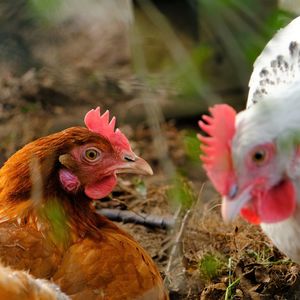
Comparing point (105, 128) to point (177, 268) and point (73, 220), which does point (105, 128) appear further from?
point (177, 268)

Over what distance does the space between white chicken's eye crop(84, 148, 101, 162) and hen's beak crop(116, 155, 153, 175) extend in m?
0.13

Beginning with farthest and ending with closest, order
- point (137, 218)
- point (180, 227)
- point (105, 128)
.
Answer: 1. point (137, 218)
2. point (180, 227)
3. point (105, 128)

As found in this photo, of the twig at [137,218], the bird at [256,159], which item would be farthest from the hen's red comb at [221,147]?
the twig at [137,218]

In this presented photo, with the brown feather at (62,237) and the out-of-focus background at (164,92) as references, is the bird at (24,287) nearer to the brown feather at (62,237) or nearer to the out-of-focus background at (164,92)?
the brown feather at (62,237)

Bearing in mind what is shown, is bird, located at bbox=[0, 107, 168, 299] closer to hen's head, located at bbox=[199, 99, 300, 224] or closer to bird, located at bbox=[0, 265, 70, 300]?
bird, located at bbox=[0, 265, 70, 300]

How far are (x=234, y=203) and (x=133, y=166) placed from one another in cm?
93

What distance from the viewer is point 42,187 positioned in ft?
12.0

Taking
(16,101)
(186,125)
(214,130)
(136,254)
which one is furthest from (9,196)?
(186,125)

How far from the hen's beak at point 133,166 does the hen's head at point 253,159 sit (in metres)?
0.82

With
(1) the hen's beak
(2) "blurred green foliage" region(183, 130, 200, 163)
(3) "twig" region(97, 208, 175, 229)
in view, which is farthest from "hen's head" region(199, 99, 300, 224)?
(3) "twig" region(97, 208, 175, 229)

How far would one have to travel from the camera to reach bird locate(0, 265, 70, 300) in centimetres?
330

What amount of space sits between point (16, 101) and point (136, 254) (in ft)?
9.44

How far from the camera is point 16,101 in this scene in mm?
6285

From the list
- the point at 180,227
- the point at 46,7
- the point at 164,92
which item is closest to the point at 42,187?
the point at 164,92
